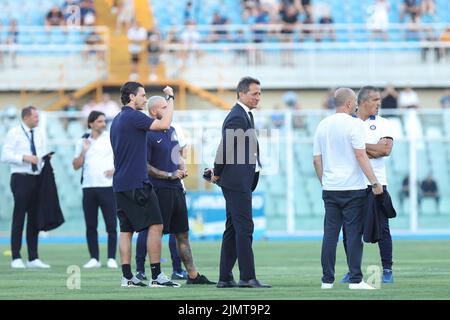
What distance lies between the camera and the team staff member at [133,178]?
14.1 metres

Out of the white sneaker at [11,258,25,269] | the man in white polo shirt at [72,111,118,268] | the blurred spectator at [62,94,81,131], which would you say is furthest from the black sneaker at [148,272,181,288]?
the blurred spectator at [62,94,81,131]

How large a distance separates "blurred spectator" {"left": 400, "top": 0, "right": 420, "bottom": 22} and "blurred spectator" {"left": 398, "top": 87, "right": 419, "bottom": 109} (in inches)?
162

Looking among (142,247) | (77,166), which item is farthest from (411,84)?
(142,247)

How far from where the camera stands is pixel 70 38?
34969 mm

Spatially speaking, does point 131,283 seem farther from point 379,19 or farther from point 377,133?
point 379,19

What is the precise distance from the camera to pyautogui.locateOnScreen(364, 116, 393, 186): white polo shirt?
1496 cm

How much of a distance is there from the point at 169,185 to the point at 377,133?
2.47 meters

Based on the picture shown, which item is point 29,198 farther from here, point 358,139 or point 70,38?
point 70,38

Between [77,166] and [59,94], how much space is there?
15357 mm

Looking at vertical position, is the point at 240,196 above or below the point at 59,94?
below

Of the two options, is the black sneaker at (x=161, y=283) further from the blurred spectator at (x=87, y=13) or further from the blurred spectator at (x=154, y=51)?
the blurred spectator at (x=87, y=13)

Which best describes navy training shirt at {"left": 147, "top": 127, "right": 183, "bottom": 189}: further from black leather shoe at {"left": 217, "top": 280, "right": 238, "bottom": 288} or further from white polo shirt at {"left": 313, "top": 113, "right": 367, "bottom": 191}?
white polo shirt at {"left": 313, "top": 113, "right": 367, "bottom": 191}
